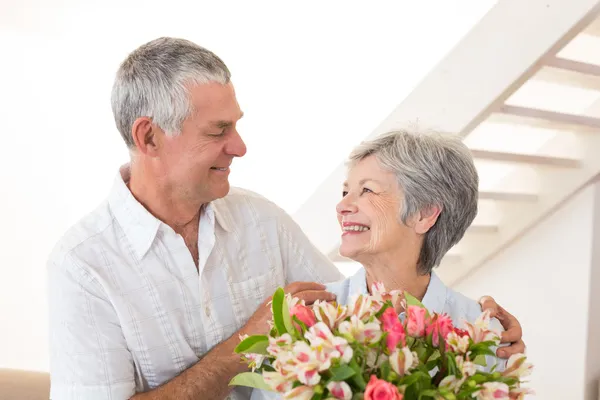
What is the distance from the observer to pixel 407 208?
6.75 feet

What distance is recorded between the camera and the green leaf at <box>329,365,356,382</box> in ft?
4.22

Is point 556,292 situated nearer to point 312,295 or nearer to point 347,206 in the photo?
point 347,206

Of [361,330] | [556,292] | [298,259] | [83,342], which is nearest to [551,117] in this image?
[556,292]

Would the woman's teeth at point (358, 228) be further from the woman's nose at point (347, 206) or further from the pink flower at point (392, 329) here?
the pink flower at point (392, 329)

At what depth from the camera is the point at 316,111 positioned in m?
5.79

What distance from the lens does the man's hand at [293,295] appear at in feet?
6.45

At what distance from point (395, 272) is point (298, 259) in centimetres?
38

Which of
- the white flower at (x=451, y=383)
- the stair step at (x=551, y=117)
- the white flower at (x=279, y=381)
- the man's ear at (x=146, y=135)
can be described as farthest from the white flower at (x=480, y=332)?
the stair step at (x=551, y=117)

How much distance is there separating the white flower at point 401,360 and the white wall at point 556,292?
11.4ft

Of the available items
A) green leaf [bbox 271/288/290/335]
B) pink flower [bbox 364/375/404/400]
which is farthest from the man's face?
pink flower [bbox 364/375/404/400]

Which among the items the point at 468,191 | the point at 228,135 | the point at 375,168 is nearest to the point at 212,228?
the point at 228,135

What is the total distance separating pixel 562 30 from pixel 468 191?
5.29ft

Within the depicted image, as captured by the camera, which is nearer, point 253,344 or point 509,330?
point 253,344

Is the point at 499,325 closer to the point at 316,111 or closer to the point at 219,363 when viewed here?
the point at 219,363
